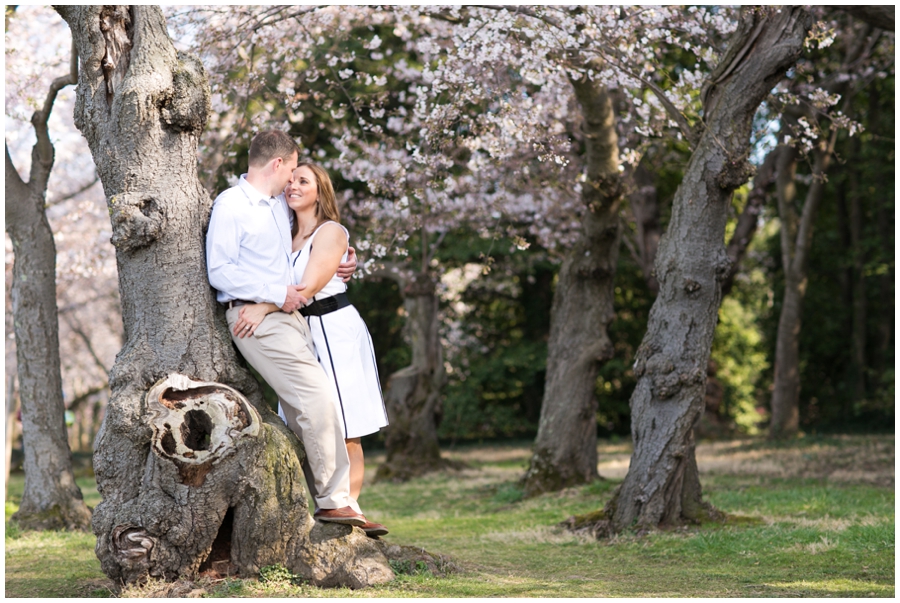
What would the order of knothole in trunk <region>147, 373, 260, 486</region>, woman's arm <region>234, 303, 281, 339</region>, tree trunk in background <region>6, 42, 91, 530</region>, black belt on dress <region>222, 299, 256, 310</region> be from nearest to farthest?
knothole in trunk <region>147, 373, 260, 486</region> < woman's arm <region>234, 303, 281, 339</region> < black belt on dress <region>222, 299, 256, 310</region> < tree trunk in background <region>6, 42, 91, 530</region>

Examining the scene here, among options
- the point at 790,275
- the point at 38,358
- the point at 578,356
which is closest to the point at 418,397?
the point at 578,356

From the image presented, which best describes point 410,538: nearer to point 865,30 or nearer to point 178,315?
point 178,315

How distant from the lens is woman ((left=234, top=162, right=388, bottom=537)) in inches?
182

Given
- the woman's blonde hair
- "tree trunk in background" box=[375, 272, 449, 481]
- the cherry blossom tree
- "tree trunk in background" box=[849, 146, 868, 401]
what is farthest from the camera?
"tree trunk in background" box=[849, 146, 868, 401]

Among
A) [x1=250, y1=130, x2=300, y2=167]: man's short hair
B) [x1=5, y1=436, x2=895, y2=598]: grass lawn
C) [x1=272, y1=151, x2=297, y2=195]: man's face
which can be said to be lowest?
[x1=5, y1=436, x2=895, y2=598]: grass lawn

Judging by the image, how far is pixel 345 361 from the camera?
4684 mm

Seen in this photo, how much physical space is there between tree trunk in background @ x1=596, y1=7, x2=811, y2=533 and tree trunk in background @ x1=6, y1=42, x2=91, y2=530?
4.86 meters

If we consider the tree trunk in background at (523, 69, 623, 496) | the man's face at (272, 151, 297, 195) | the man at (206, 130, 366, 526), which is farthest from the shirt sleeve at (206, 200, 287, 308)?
the tree trunk in background at (523, 69, 623, 496)

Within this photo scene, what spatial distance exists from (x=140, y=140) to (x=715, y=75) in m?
4.29

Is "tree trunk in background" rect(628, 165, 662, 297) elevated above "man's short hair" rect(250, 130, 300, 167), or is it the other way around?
"tree trunk in background" rect(628, 165, 662, 297)

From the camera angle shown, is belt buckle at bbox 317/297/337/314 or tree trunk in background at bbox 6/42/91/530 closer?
belt buckle at bbox 317/297/337/314

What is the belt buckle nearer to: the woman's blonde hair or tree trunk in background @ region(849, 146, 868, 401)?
the woman's blonde hair

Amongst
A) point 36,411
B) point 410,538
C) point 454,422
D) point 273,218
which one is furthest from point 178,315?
point 454,422

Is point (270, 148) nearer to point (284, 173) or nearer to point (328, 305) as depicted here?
point (284, 173)
